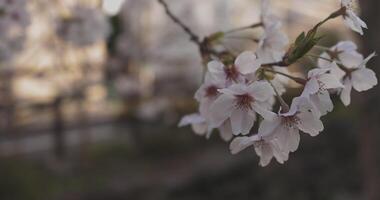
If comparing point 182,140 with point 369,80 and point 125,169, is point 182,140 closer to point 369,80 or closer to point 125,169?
point 125,169

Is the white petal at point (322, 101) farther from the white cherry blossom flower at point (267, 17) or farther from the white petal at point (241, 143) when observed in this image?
the white cherry blossom flower at point (267, 17)

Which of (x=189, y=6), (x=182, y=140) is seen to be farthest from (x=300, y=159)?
(x=189, y=6)

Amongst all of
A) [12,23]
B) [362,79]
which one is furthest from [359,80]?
[12,23]

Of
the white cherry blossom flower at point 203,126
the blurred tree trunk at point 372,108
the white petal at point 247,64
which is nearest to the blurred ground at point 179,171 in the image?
the blurred tree trunk at point 372,108

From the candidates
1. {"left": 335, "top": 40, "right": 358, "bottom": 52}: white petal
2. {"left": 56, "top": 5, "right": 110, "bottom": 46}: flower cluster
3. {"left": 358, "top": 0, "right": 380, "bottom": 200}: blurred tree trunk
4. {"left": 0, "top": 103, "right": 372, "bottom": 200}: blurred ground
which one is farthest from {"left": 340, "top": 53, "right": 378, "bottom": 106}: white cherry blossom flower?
{"left": 0, "top": 103, "right": 372, "bottom": 200}: blurred ground


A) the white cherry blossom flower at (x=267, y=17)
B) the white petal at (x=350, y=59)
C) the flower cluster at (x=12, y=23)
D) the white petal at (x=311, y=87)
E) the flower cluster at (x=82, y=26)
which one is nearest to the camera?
the white petal at (x=311, y=87)

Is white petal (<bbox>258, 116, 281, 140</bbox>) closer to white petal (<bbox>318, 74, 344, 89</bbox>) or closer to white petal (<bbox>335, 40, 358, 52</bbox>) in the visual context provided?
white petal (<bbox>318, 74, 344, 89</bbox>)
